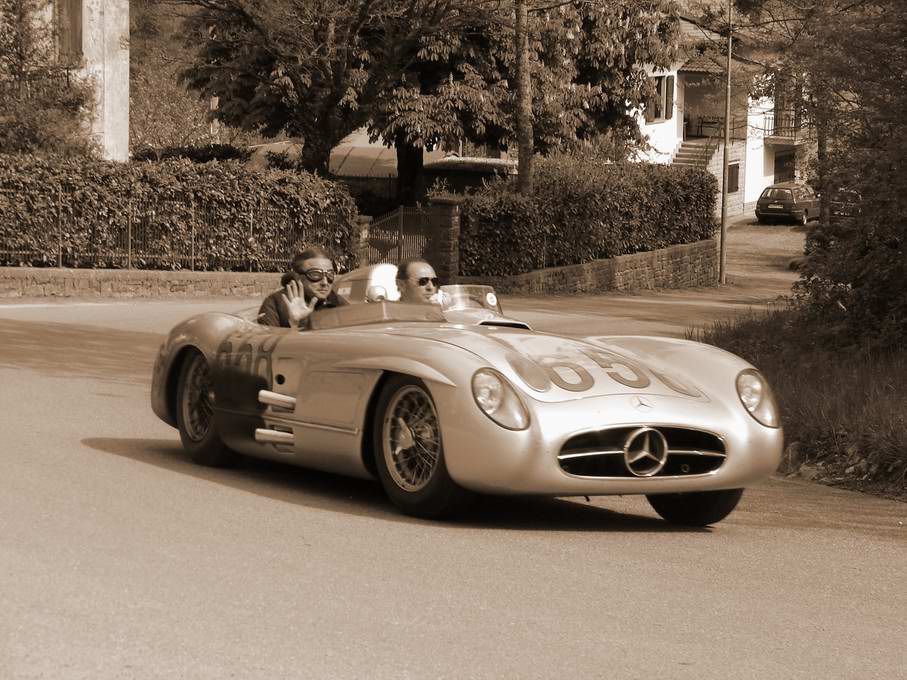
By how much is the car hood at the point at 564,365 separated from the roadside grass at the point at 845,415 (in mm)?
2146

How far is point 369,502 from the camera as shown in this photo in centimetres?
830

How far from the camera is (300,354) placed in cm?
855

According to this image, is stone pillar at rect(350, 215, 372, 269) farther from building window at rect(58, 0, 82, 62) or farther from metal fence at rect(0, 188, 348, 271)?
building window at rect(58, 0, 82, 62)

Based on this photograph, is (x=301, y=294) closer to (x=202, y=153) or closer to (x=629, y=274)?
(x=629, y=274)

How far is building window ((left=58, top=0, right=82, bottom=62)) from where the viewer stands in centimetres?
3366

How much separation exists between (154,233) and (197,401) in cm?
1880

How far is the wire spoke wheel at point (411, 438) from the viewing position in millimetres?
7648

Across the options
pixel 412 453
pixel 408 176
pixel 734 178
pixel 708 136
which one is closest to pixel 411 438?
pixel 412 453

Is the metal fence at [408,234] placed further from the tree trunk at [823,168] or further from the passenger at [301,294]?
the passenger at [301,294]

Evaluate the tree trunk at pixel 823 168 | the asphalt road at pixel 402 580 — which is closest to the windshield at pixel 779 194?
the tree trunk at pixel 823 168

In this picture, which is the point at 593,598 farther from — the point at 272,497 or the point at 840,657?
the point at 272,497

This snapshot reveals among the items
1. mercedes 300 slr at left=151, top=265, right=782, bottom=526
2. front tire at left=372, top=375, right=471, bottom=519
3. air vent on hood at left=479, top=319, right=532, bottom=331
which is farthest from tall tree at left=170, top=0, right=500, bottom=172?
front tire at left=372, top=375, right=471, bottom=519

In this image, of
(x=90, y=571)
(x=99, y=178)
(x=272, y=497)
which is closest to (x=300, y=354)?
(x=272, y=497)

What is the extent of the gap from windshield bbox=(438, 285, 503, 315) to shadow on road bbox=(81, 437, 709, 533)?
118cm
